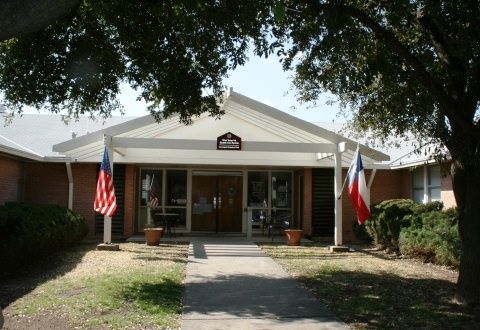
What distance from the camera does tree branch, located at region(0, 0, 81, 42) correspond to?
10.5 ft

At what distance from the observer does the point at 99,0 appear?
8445 millimetres

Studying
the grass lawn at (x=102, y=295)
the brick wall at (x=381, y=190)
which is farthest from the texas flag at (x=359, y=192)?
the brick wall at (x=381, y=190)

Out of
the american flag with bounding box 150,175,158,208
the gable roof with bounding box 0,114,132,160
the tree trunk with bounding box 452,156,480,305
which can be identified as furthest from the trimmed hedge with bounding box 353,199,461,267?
the gable roof with bounding box 0,114,132,160

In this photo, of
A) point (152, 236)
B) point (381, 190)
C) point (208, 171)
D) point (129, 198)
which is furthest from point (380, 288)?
point (208, 171)

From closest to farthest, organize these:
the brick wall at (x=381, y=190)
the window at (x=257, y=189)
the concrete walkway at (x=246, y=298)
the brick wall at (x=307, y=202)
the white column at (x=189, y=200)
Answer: the concrete walkway at (x=246, y=298) < the brick wall at (x=307, y=202) < the brick wall at (x=381, y=190) < the white column at (x=189, y=200) < the window at (x=257, y=189)

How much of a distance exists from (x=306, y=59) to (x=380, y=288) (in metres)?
4.15

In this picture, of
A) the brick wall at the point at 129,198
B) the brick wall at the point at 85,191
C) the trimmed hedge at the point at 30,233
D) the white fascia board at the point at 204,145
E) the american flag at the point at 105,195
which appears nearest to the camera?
the trimmed hedge at the point at 30,233

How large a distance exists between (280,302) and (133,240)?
9.79m

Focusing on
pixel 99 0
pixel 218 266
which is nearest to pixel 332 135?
pixel 218 266

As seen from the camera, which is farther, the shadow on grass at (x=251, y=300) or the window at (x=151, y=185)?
the window at (x=151, y=185)

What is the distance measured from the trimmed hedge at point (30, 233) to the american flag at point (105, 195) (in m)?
1.03

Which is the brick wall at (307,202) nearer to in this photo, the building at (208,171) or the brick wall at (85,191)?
the building at (208,171)

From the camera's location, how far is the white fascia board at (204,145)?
574 inches

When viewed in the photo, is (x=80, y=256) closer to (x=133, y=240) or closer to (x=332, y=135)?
(x=133, y=240)
